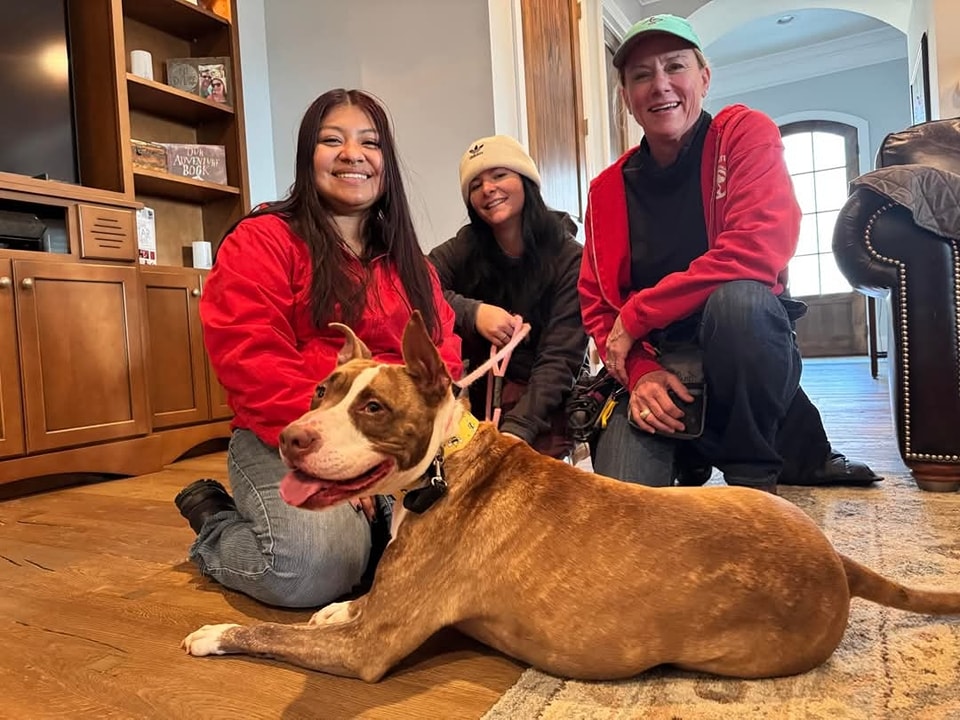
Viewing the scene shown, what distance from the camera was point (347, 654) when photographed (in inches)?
41.6

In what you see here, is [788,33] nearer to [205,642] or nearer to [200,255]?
[200,255]

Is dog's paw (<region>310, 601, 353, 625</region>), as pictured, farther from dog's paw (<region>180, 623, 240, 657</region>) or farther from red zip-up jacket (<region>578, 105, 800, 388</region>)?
red zip-up jacket (<region>578, 105, 800, 388</region>)

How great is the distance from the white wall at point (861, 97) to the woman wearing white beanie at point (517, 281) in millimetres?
7248

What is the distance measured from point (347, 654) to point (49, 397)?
90.1 inches

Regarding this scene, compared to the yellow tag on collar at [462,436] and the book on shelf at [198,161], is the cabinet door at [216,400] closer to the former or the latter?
the book on shelf at [198,161]

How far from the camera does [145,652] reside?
4.04 ft

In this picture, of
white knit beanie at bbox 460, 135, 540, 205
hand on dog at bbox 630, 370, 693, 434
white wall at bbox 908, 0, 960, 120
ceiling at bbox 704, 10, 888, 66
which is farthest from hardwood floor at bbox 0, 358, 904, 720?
ceiling at bbox 704, 10, 888, 66

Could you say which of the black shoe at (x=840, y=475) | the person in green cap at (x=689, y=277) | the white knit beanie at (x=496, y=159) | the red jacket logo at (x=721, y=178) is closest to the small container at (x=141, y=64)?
the white knit beanie at (x=496, y=159)

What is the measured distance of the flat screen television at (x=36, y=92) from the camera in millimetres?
2873

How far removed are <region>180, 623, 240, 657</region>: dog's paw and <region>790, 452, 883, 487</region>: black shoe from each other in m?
1.77

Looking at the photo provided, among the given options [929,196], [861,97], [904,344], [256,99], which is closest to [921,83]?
[861,97]

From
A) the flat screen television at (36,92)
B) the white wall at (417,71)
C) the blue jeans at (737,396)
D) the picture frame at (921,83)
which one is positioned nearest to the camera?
the blue jeans at (737,396)

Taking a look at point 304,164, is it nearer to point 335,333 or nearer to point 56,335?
point 335,333

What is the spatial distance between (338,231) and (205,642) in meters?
0.89
